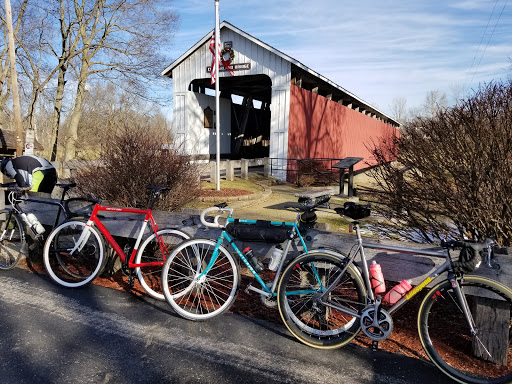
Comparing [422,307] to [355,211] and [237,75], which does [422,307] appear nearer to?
[355,211]

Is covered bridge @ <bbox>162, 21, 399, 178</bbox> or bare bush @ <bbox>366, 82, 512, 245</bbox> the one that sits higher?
covered bridge @ <bbox>162, 21, 399, 178</bbox>

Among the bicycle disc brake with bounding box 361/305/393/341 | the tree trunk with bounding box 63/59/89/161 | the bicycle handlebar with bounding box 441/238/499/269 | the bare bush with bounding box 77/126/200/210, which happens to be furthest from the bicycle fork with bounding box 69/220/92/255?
the tree trunk with bounding box 63/59/89/161

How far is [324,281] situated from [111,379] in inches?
68.8

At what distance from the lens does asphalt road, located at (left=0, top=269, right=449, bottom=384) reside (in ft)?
8.50

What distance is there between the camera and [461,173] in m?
3.48

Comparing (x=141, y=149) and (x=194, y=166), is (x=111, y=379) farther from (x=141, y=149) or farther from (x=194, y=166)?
(x=194, y=166)

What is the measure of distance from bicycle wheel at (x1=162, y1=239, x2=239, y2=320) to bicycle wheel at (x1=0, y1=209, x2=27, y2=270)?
2148 millimetres

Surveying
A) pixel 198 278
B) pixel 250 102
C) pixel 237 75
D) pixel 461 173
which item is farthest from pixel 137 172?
pixel 250 102

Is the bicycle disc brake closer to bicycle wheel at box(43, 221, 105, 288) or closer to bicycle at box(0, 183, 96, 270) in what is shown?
bicycle wheel at box(43, 221, 105, 288)

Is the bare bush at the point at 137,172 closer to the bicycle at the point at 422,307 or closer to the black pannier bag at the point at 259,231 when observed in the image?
the black pannier bag at the point at 259,231

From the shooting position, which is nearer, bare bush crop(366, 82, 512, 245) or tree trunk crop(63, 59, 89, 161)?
bare bush crop(366, 82, 512, 245)

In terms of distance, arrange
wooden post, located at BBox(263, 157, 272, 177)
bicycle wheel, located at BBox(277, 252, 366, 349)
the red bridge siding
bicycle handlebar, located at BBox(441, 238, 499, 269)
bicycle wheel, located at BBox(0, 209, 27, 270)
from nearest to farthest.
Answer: bicycle handlebar, located at BBox(441, 238, 499, 269)
bicycle wheel, located at BBox(277, 252, 366, 349)
bicycle wheel, located at BBox(0, 209, 27, 270)
wooden post, located at BBox(263, 157, 272, 177)
the red bridge siding

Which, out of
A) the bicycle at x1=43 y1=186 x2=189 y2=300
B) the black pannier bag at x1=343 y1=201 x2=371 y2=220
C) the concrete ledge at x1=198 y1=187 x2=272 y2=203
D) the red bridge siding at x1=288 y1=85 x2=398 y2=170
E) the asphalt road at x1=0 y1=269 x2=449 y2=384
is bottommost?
the asphalt road at x1=0 y1=269 x2=449 y2=384

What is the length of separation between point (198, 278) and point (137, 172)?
2.98m
